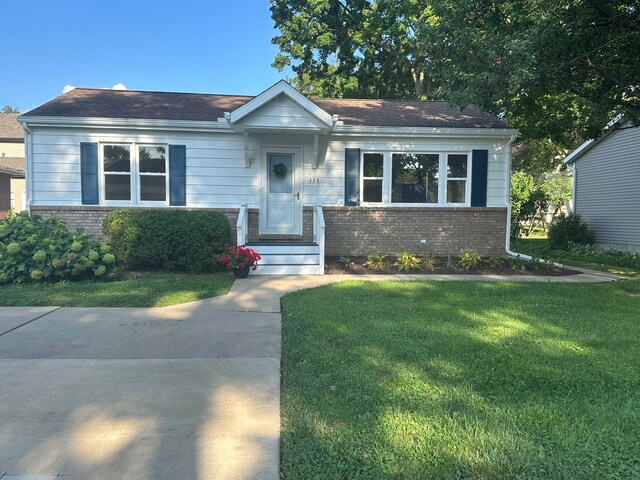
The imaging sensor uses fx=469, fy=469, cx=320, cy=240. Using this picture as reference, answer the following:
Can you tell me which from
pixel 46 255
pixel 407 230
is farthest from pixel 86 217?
pixel 407 230

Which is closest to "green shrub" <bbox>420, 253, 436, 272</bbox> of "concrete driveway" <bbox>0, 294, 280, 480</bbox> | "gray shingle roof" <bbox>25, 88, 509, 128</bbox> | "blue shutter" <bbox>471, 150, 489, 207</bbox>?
"blue shutter" <bbox>471, 150, 489, 207</bbox>

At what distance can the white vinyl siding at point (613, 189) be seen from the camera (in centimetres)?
1638

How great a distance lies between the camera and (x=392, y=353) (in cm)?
467

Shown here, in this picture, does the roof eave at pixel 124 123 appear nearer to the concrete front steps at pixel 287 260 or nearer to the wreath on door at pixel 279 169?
the wreath on door at pixel 279 169

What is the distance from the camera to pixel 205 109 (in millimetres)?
12977

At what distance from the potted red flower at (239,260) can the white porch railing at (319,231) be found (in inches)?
56.0

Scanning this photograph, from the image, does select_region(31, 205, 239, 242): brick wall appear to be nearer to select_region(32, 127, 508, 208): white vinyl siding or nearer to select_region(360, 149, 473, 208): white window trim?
select_region(32, 127, 508, 208): white vinyl siding

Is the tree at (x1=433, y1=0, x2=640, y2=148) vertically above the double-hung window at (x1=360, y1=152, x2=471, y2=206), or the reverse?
the tree at (x1=433, y1=0, x2=640, y2=148)

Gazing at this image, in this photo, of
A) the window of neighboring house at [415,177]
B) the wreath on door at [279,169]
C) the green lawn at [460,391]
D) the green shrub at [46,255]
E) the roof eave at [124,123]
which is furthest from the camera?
the window of neighboring house at [415,177]

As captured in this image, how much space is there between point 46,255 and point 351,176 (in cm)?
715

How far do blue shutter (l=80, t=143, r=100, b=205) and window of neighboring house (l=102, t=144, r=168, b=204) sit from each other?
8.0 inches

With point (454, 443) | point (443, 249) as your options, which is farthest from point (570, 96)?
point (454, 443)

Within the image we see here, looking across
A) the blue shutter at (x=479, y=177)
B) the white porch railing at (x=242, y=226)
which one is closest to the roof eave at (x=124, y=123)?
the white porch railing at (x=242, y=226)

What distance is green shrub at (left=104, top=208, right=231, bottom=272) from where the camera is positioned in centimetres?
966
